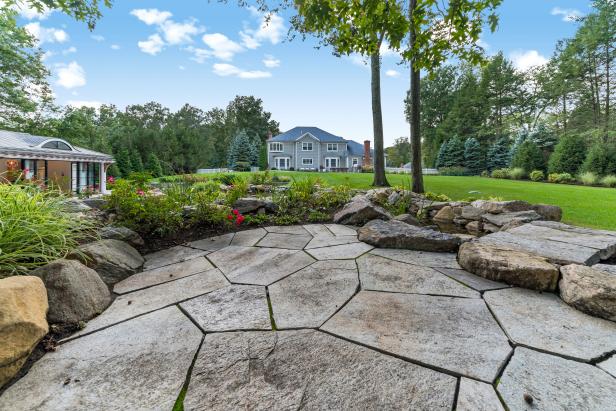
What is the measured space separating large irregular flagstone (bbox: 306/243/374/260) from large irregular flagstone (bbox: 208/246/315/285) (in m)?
0.10

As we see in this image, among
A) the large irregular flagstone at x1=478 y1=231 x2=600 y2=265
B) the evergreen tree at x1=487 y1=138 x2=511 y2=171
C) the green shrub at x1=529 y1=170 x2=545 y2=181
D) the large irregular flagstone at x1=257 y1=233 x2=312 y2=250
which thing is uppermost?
the evergreen tree at x1=487 y1=138 x2=511 y2=171

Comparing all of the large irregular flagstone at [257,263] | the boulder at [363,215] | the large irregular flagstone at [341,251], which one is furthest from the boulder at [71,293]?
the boulder at [363,215]

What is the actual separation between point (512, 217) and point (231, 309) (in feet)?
11.2

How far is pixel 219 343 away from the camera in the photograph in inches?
45.8

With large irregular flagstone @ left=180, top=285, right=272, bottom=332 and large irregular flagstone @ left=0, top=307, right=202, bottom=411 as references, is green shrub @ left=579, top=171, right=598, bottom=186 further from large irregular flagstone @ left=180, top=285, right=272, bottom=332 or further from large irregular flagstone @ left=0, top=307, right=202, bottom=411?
large irregular flagstone @ left=0, top=307, right=202, bottom=411

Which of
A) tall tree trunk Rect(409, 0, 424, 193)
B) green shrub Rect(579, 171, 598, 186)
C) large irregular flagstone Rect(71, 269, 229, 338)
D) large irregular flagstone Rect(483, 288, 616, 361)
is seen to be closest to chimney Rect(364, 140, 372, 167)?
green shrub Rect(579, 171, 598, 186)

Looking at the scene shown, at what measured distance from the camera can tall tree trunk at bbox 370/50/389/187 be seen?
7.24 m

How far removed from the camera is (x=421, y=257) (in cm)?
223

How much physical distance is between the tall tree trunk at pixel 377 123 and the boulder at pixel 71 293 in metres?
6.38

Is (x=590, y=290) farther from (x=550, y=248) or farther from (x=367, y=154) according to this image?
(x=367, y=154)

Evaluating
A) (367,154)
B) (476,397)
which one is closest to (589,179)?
(476,397)

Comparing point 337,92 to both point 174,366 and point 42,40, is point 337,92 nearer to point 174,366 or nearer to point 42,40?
point 174,366

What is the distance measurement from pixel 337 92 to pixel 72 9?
9.86m

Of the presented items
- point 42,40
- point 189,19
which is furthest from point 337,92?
point 42,40
